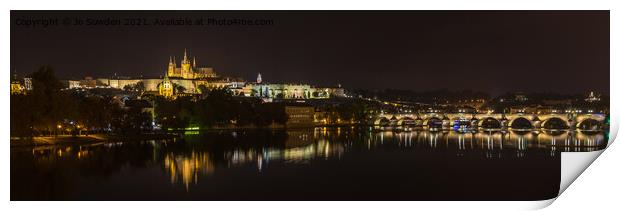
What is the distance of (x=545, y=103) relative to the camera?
79.3 ft

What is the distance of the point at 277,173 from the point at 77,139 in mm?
5761

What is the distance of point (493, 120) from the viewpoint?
99.1 feet

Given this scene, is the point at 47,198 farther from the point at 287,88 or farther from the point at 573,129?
the point at 287,88

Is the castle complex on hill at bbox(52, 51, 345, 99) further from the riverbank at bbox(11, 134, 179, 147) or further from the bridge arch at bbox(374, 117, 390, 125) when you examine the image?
the riverbank at bbox(11, 134, 179, 147)

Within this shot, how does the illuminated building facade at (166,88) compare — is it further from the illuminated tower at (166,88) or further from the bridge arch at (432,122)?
the bridge arch at (432,122)

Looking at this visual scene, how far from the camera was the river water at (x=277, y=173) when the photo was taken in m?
7.82

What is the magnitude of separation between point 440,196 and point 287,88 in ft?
84.9

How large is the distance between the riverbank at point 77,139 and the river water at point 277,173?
20cm

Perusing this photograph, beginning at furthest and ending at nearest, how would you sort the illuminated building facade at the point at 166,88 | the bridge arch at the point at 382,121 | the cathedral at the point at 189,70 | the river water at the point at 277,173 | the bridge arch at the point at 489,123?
the bridge arch at the point at 382,121 → the illuminated building facade at the point at 166,88 → the bridge arch at the point at 489,123 → the cathedral at the point at 189,70 → the river water at the point at 277,173

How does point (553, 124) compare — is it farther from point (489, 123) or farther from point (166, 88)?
point (166, 88)

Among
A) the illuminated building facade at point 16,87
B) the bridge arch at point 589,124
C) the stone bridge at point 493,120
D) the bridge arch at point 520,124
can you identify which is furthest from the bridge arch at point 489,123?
the illuminated building facade at point 16,87

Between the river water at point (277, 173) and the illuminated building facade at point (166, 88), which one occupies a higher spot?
the illuminated building facade at point (166, 88)

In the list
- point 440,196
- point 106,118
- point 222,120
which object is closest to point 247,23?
point 440,196

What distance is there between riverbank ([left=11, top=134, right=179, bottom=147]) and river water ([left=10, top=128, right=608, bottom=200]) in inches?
7.8
